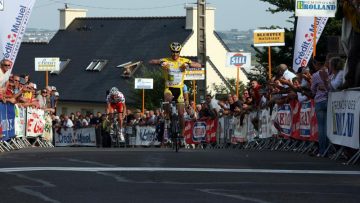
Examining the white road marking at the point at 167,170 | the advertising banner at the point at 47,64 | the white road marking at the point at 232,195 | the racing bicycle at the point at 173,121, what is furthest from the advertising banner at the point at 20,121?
the advertising banner at the point at 47,64

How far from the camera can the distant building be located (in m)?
106

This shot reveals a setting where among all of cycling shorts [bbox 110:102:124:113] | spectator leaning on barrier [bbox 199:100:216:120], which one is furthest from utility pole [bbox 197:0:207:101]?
cycling shorts [bbox 110:102:124:113]

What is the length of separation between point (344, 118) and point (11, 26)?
10.7m

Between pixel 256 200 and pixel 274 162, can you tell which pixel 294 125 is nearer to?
pixel 274 162

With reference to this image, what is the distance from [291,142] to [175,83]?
3.04m

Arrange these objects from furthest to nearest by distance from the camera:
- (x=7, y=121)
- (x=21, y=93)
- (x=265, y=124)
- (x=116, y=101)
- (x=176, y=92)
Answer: (x=116, y=101) → (x=265, y=124) → (x=21, y=93) → (x=7, y=121) → (x=176, y=92)

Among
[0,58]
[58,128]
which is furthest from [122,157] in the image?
[58,128]

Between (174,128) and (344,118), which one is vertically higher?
(344,118)

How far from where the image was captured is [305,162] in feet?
61.0

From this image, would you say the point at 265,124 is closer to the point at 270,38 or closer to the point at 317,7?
the point at 317,7

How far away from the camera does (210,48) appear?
111m

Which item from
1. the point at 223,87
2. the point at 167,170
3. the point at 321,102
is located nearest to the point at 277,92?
the point at 321,102

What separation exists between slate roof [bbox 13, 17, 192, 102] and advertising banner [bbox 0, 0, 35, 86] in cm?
7523

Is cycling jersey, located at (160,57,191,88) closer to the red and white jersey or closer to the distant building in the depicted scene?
the red and white jersey
